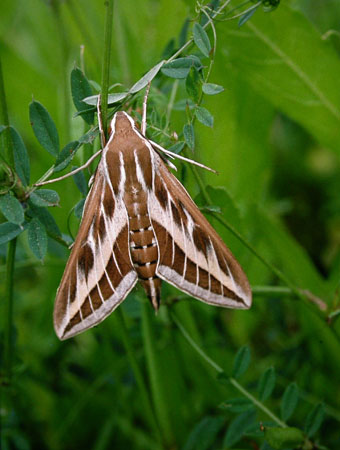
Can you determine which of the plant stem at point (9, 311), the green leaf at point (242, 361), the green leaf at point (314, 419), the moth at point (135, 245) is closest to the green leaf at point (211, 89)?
the moth at point (135, 245)

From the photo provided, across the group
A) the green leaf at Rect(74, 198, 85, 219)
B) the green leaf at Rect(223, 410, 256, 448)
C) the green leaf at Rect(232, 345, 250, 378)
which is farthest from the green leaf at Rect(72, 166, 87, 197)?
the green leaf at Rect(223, 410, 256, 448)

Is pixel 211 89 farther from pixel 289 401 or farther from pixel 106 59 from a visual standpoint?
pixel 289 401

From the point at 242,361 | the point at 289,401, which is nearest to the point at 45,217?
the point at 242,361

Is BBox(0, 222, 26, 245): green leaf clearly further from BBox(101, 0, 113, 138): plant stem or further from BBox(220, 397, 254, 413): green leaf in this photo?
BBox(220, 397, 254, 413): green leaf

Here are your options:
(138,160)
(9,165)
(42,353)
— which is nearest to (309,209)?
(42,353)

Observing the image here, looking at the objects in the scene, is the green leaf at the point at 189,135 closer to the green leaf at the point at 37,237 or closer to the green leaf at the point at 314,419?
the green leaf at the point at 37,237

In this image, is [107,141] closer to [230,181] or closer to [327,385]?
[230,181]
